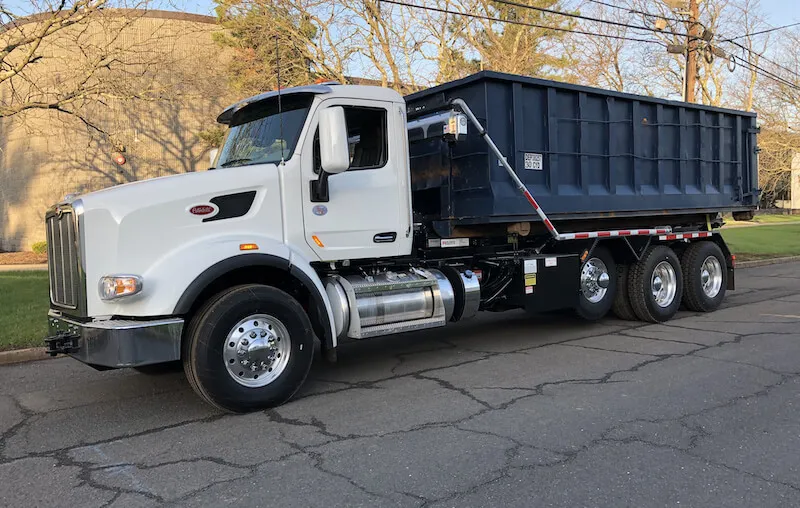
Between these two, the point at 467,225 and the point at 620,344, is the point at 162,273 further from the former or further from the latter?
the point at 620,344

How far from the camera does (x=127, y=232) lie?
16.2 feet

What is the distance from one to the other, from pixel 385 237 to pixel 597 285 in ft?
12.2

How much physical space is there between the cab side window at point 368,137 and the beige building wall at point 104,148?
16641 millimetres

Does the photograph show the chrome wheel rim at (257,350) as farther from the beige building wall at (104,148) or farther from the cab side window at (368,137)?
the beige building wall at (104,148)

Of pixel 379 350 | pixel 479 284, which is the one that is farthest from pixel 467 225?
pixel 379 350

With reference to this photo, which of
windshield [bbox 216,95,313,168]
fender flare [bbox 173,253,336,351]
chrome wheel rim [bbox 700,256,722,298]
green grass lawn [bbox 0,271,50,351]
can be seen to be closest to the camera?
fender flare [bbox 173,253,336,351]

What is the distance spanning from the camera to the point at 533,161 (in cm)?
A: 760

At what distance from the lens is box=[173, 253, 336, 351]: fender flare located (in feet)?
16.4

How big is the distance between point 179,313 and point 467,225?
3449mm

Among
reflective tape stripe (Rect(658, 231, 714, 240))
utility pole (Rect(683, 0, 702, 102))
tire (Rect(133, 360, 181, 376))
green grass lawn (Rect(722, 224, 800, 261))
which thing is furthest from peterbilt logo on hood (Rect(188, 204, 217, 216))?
green grass lawn (Rect(722, 224, 800, 261))

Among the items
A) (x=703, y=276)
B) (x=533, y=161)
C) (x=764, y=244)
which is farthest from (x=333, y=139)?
(x=764, y=244)

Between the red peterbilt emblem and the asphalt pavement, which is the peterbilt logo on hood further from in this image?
the asphalt pavement

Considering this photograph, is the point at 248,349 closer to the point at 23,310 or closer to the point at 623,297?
the point at 623,297

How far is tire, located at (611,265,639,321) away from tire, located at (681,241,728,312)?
1254mm
